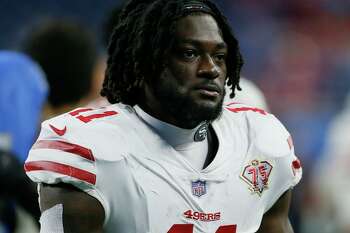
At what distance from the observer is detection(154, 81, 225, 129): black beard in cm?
348

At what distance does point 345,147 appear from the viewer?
7.82m

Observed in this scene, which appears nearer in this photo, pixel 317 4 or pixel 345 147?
pixel 345 147

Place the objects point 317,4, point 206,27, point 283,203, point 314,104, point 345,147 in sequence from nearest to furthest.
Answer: point 206,27, point 283,203, point 345,147, point 314,104, point 317,4

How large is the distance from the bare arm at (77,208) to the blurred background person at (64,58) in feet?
9.38

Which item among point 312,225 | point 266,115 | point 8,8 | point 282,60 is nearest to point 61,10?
point 8,8

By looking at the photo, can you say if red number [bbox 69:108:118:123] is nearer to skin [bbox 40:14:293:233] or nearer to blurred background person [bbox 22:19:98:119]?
skin [bbox 40:14:293:233]

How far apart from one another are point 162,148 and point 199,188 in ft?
0.55

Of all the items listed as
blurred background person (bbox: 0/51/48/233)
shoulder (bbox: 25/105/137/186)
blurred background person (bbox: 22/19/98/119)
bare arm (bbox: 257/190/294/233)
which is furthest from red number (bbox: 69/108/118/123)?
blurred background person (bbox: 22/19/98/119)

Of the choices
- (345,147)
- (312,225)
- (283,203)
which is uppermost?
(283,203)

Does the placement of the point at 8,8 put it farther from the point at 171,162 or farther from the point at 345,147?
the point at 171,162

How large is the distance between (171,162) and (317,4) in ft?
25.7

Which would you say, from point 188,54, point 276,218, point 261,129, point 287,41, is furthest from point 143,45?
point 287,41

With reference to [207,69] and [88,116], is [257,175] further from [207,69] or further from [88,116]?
[88,116]

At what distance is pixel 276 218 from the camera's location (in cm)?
378
